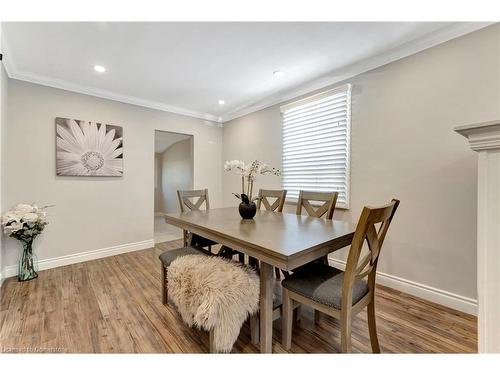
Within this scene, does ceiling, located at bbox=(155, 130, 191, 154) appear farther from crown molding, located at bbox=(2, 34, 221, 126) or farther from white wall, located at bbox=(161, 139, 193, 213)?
crown molding, located at bbox=(2, 34, 221, 126)

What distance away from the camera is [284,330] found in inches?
55.2

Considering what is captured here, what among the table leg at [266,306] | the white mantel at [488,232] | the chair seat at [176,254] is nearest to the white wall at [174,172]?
the chair seat at [176,254]

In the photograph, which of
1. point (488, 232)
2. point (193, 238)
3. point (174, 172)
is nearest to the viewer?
point (488, 232)

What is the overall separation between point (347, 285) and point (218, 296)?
0.70 metres

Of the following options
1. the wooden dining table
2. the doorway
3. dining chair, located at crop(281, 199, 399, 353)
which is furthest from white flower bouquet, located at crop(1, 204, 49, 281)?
dining chair, located at crop(281, 199, 399, 353)

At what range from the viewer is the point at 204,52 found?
7.11 feet

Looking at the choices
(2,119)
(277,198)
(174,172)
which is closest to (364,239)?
→ (277,198)

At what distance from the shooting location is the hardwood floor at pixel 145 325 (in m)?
1.44

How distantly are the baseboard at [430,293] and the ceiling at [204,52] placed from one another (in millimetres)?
2179

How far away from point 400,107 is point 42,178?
411 cm

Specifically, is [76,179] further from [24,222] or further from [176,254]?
[176,254]

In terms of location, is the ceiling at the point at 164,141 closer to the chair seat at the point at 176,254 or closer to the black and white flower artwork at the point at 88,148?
the black and white flower artwork at the point at 88,148
